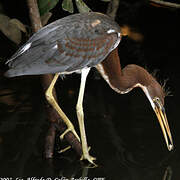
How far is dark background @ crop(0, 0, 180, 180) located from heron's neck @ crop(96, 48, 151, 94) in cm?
59

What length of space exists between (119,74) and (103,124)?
0.78 meters

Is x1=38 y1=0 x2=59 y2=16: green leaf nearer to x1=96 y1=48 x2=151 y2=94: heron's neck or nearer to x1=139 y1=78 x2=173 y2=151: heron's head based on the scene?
x1=96 y1=48 x2=151 y2=94: heron's neck

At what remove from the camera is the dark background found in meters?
3.80

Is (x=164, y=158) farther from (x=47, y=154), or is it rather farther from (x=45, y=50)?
(x=45, y=50)

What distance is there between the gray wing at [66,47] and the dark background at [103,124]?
2.89 ft

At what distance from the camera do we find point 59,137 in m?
4.09

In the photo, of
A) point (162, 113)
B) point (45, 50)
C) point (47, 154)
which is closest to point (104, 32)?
point (45, 50)

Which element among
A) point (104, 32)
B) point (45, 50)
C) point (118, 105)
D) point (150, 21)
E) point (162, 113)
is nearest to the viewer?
point (45, 50)

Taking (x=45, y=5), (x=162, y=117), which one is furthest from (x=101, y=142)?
(x=45, y=5)

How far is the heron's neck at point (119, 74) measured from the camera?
4184 mm

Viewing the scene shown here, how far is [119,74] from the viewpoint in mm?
4242

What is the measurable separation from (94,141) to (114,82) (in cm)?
64

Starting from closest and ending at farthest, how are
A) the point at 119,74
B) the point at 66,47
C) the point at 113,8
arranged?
the point at 66,47 → the point at 119,74 → the point at 113,8

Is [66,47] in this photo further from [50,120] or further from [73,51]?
[50,120]
